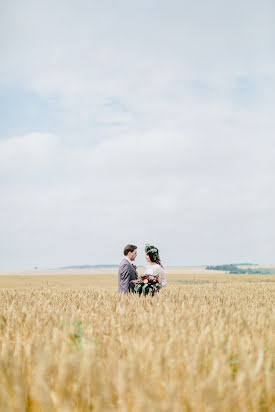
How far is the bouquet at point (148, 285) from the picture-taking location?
8.17 m

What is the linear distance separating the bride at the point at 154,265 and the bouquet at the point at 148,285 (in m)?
0.13

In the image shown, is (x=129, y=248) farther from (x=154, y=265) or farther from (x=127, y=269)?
(x=154, y=265)

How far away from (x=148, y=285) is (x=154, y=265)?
0.47m

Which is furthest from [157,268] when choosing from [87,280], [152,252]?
[87,280]

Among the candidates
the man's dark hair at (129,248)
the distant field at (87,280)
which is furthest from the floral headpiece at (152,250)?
the distant field at (87,280)

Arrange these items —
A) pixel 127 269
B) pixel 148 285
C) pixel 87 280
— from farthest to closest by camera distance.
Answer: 1. pixel 87 280
2. pixel 127 269
3. pixel 148 285

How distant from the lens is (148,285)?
8203mm

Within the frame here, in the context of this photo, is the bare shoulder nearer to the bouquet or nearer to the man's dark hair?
the bouquet

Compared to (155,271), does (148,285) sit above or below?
below

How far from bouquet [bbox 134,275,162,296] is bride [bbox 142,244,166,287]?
13 cm

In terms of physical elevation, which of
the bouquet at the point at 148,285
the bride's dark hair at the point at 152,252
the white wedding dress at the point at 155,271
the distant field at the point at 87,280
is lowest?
the distant field at the point at 87,280

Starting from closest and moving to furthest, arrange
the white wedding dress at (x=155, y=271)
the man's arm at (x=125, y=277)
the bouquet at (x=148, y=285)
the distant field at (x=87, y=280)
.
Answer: the bouquet at (x=148, y=285), the white wedding dress at (x=155, y=271), the man's arm at (x=125, y=277), the distant field at (x=87, y=280)

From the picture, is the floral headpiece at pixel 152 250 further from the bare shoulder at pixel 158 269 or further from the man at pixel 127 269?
the man at pixel 127 269

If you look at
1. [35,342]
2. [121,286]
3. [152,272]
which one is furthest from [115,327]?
[121,286]
